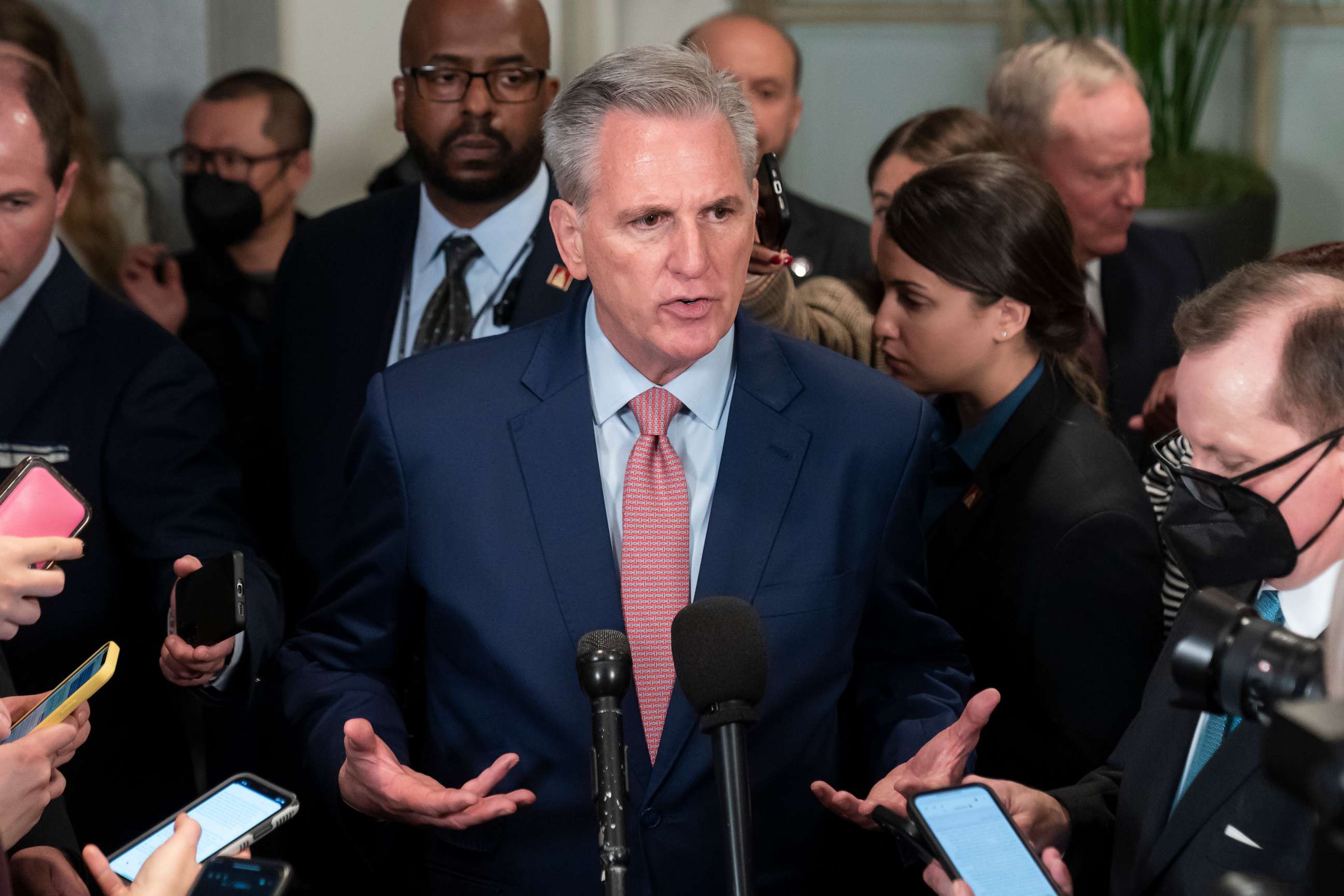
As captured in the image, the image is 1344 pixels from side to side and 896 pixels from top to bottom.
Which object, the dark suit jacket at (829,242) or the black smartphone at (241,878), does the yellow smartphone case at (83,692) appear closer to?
the black smartphone at (241,878)

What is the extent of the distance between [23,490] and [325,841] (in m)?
1.72

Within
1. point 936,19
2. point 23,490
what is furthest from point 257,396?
point 936,19

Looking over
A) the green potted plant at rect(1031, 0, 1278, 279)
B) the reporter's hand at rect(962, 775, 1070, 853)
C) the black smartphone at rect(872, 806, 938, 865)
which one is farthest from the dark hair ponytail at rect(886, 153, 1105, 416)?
the green potted plant at rect(1031, 0, 1278, 279)

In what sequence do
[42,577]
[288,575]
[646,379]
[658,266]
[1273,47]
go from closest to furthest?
[42,577] → [658,266] → [646,379] → [288,575] → [1273,47]

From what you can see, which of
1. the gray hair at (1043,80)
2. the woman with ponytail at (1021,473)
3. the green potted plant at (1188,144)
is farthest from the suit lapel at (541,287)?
the green potted plant at (1188,144)

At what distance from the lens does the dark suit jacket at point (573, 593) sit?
6.07 ft

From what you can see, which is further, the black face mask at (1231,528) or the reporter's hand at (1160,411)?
the reporter's hand at (1160,411)

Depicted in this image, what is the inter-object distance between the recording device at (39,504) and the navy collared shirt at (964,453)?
55.7 inches

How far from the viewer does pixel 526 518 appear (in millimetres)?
1892

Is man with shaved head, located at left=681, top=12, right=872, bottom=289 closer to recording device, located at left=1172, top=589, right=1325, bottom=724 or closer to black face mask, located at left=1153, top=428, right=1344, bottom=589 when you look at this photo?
black face mask, located at left=1153, top=428, right=1344, bottom=589

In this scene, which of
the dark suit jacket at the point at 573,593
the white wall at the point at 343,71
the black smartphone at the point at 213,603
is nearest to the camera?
the dark suit jacket at the point at 573,593

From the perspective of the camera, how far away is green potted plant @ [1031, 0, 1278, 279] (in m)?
5.27

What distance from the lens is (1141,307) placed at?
3555 millimetres

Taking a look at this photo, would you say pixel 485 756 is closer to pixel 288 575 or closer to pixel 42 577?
pixel 42 577
